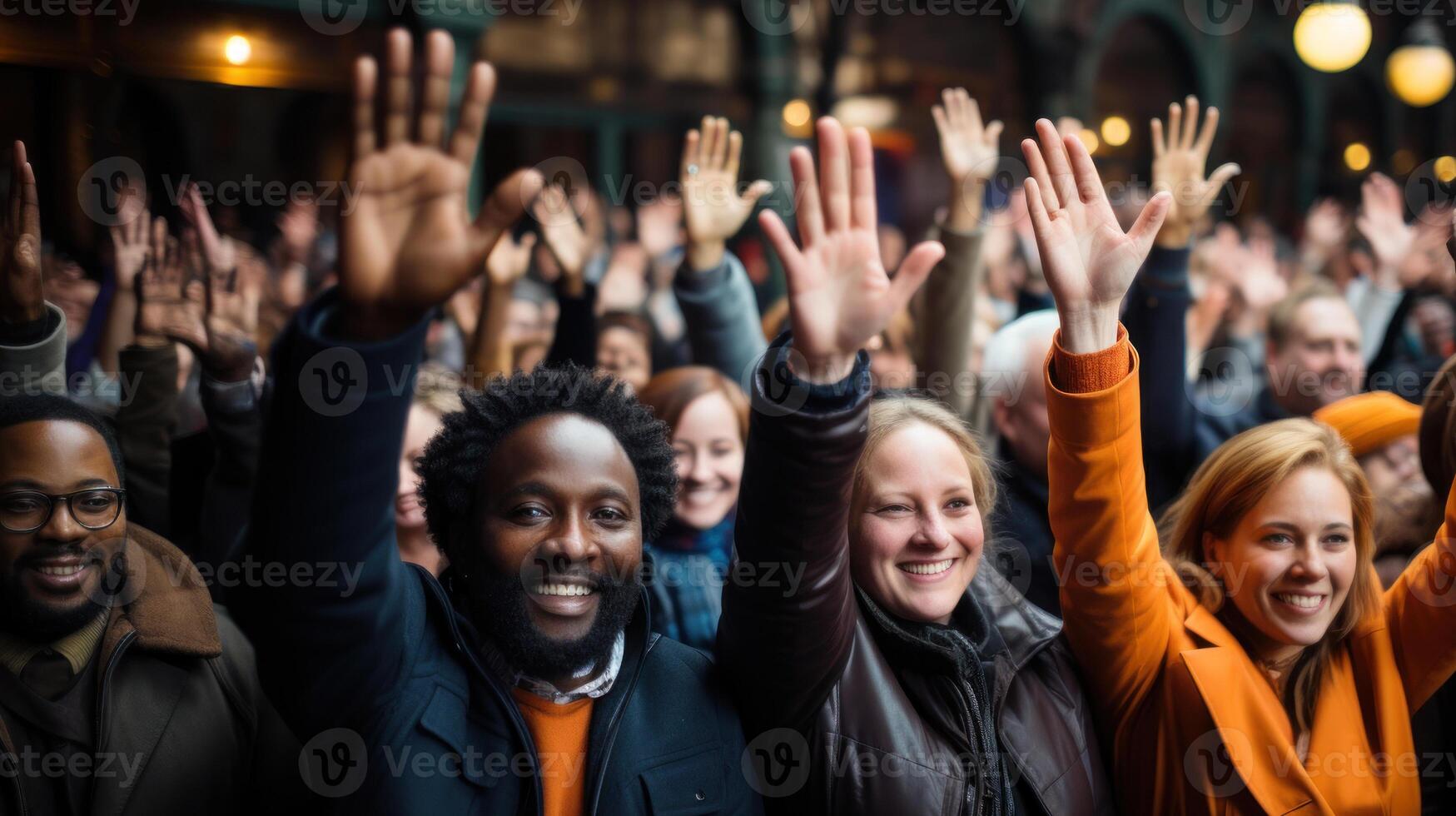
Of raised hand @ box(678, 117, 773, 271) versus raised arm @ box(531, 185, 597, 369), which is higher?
raised hand @ box(678, 117, 773, 271)

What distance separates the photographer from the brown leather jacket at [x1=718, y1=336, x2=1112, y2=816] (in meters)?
1.65

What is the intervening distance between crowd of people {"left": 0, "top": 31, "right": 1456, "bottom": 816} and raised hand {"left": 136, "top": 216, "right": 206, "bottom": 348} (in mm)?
13

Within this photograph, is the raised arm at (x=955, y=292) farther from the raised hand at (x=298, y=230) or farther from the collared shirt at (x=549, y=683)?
the raised hand at (x=298, y=230)

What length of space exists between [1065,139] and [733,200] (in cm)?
180

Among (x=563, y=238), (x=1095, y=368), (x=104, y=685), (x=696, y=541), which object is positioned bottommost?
(x=104, y=685)

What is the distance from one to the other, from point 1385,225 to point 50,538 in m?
4.71

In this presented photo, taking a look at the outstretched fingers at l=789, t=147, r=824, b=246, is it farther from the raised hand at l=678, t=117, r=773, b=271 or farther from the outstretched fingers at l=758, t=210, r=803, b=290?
the raised hand at l=678, t=117, r=773, b=271

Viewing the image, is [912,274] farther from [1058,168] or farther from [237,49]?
[237,49]

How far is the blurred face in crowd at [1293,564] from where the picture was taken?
215cm

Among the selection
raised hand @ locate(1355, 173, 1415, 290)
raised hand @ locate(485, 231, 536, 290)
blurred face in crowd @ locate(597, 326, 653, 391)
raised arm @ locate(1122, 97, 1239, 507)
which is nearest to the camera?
raised arm @ locate(1122, 97, 1239, 507)

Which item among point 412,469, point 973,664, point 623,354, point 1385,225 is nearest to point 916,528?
point 973,664

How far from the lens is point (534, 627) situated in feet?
5.66

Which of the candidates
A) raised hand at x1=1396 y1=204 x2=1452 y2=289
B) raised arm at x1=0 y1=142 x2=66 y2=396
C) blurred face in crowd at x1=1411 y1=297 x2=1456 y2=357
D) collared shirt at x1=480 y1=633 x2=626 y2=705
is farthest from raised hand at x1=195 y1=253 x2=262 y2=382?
blurred face in crowd at x1=1411 y1=297 x2=1456 y2=357

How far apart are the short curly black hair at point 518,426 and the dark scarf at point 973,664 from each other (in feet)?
1.41
